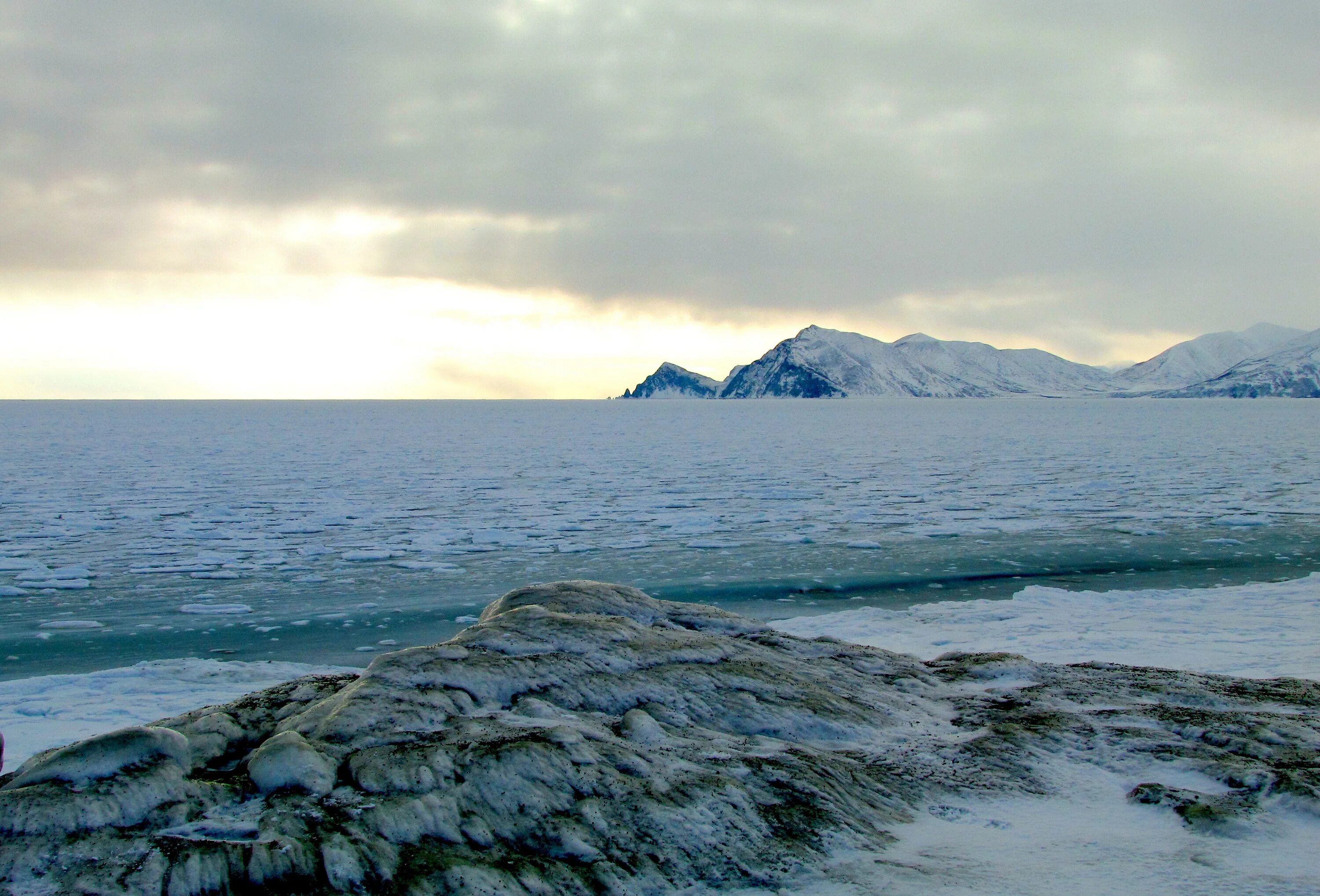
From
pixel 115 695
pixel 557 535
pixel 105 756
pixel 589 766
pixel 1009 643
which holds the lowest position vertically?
pixel 115 695

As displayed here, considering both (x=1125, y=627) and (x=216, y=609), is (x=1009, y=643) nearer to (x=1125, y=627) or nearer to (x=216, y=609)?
(x=1125, y=627)


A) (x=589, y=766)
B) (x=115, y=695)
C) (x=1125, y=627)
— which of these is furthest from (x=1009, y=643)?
(x=115, y=695)

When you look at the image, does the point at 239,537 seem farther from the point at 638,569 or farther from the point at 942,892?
the point at 942,892

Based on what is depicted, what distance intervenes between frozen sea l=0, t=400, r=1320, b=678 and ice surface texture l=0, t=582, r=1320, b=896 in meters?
5.48

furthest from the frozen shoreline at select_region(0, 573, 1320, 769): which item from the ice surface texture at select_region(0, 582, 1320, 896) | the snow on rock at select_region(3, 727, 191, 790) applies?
the snow on rock at select_region(3, 727, 191, 790)

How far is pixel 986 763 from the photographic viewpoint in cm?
699

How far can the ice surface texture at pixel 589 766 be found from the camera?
503cm

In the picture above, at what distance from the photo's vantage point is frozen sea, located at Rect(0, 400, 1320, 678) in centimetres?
1448

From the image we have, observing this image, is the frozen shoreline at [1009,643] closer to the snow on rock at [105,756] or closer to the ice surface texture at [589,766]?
the ice surface texture at [589,766]

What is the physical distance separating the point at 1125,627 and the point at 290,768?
11.8 meters

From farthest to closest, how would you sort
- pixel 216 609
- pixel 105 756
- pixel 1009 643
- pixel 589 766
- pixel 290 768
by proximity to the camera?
1. pixel 216 609
2. pixel 1009 643
3. pixel 589 766
4. pixel 290 768
5. pixel 105 756

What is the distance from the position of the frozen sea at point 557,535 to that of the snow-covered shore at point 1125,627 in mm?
903

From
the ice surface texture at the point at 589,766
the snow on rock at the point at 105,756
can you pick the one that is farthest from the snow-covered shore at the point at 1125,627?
the snow on rock at the point at 105,756

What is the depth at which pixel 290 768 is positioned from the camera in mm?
5734
